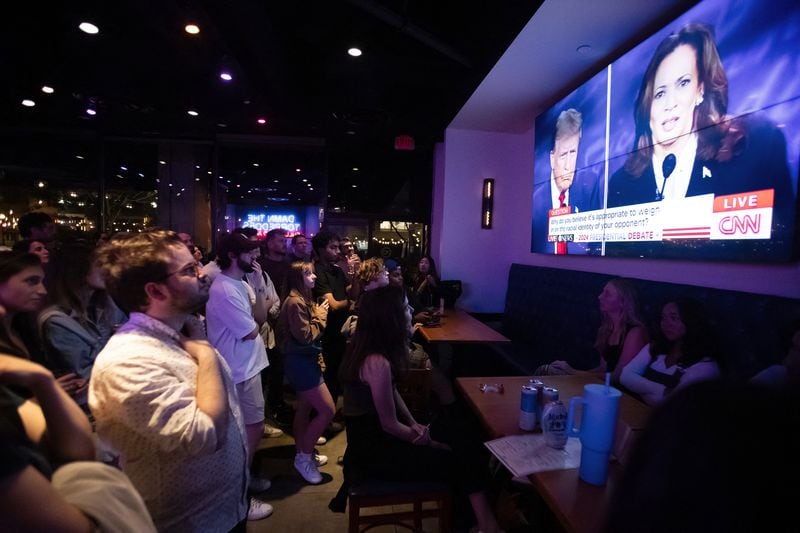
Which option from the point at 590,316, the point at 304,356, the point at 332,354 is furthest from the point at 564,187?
the point at 304,356

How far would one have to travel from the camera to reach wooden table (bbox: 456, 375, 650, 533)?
3.77 feet

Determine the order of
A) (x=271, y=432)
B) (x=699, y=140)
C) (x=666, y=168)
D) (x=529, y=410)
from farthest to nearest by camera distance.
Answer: (x=271, y=432) < (x=666, y=168) < (x=699, y=140) < (x=529, y=410)

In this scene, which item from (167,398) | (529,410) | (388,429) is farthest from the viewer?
(388,429)

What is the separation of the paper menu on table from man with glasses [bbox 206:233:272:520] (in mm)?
1547

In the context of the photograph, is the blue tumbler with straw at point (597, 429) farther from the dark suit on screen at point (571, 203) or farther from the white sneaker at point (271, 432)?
the dark suit on screen at point (571, 203)

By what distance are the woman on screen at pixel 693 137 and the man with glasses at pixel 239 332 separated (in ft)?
9.73

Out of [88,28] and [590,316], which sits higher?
[88,28]

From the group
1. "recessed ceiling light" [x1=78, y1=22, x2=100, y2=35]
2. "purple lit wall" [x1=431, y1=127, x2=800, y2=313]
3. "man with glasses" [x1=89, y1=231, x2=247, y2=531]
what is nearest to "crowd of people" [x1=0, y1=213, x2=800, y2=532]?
"man with glasses" [x1=89, y1=231, x2=247, y2=531]

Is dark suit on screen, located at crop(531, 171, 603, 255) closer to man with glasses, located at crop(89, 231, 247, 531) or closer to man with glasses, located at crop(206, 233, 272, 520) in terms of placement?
man with glasses, located at crop(206, 233, 272, 520)

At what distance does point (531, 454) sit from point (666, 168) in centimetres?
Result: 249

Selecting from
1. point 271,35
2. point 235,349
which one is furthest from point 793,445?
point 271,35

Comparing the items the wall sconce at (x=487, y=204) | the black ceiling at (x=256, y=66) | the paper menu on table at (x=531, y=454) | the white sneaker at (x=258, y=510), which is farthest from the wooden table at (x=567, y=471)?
the wall sconce at (x=487, y=204)

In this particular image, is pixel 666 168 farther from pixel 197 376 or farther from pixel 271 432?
pixel 271 432

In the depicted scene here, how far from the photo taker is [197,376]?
48.1 inches
